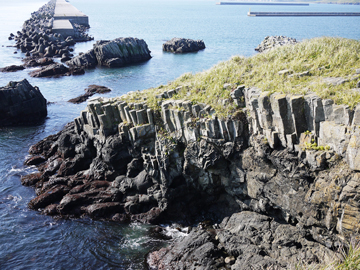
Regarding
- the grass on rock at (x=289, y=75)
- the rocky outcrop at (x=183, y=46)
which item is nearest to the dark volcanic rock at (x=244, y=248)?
the grass on rock at (x=289, y=75)

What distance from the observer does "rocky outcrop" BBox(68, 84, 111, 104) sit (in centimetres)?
5873

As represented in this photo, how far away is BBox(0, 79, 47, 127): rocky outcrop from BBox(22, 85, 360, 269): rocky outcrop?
18.7 metres

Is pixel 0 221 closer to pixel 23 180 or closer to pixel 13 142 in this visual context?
pixel 23 180

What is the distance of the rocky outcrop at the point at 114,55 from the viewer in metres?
84.9

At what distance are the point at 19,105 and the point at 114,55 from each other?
44.2m

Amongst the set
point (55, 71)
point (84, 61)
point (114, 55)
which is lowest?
point (55, 71)

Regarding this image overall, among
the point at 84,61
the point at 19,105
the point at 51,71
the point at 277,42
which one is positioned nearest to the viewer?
the point at 19,105

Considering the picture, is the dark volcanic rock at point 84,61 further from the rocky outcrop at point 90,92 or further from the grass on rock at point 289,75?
the grass on rock at point 289,75

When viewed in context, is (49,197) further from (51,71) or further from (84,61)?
(84,61)

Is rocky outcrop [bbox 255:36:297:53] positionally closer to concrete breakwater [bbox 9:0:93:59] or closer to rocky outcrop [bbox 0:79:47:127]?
rocky outcrop [bbox 0:79:47:127]

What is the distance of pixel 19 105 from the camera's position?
156 feet

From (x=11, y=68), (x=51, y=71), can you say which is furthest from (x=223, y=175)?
(x=11, y=68)

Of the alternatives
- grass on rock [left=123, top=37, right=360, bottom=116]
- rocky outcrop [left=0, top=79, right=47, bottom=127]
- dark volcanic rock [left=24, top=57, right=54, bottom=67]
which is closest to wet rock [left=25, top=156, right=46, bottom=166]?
grass on rock [left=123, top=37, right=360, bottom=116]

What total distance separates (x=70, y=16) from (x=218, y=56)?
11343 cm
